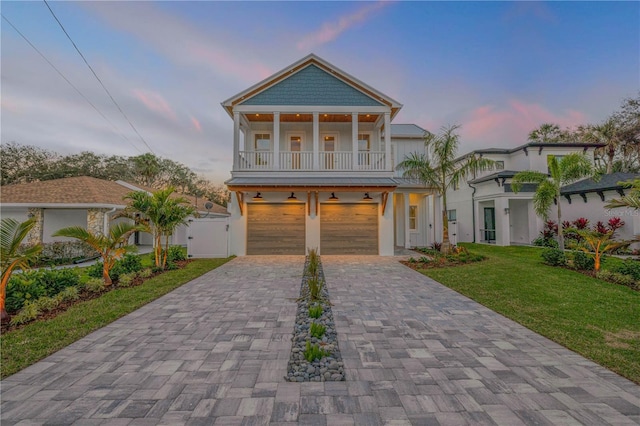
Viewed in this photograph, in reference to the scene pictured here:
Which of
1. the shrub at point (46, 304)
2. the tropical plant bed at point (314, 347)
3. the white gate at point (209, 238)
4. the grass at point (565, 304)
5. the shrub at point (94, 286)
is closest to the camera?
the tropical plant bed at point (314, 347)

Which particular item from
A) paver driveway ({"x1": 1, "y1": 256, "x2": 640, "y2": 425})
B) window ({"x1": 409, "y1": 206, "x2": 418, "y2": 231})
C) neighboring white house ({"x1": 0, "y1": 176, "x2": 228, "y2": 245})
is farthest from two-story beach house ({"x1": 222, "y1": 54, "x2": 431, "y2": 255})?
neighboring white house ({"x1": 0, "y1": 176, "x2": 228, "y2": 245})

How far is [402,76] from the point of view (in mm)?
14648

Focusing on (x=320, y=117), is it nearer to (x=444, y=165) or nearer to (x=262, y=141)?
(x=262, y=141)

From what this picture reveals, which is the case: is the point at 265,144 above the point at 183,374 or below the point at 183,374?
above

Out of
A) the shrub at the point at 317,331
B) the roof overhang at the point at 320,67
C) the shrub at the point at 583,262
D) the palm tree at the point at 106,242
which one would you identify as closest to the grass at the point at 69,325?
the palm tree at the point at 106,242

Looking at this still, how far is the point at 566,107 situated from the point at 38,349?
25975 millimetres

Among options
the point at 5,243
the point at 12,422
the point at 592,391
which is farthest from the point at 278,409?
the point at 5,243

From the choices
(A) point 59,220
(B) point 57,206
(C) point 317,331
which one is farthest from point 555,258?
(A) point 59,220

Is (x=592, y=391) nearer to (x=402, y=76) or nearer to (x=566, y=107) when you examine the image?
(x=402, y=76)

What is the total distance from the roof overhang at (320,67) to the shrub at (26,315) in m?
9.22

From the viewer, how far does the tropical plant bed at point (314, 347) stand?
105 inches

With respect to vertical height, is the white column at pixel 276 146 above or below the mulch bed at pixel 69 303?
above

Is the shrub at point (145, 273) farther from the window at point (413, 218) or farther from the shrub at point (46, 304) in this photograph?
the window at point (413, 218)

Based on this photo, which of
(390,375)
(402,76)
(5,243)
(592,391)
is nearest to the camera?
(592,391)
